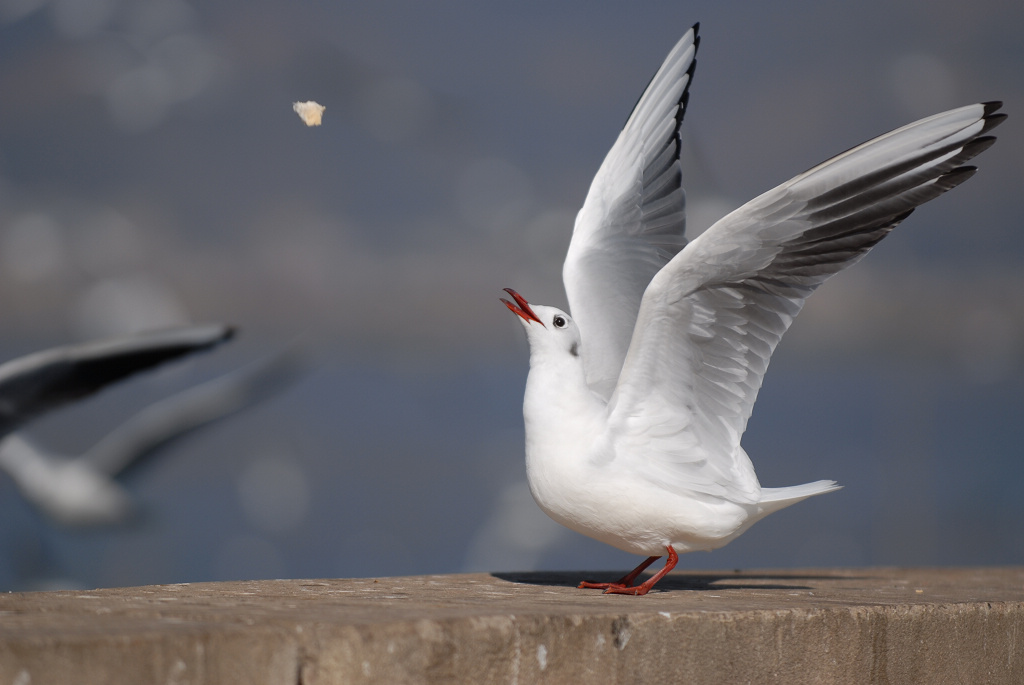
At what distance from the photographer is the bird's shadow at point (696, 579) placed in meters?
3.64

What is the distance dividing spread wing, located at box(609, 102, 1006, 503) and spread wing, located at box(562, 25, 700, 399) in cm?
68

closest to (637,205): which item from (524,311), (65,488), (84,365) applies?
(524,311)

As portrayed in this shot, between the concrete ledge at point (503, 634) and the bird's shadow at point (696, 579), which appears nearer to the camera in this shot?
the concrete ledge at point (503, 634)

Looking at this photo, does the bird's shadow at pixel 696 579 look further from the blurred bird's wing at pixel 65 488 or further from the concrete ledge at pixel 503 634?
the blurred bird's wing at pixel 65 488

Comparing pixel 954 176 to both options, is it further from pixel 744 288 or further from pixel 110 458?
pixel 110 458

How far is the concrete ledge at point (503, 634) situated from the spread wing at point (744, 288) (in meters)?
0.47

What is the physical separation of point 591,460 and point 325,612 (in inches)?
39.3

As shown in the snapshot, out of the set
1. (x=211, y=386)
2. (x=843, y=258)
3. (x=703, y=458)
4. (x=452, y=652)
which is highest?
(x=211, y=386)

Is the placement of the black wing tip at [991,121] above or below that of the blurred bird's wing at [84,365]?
below

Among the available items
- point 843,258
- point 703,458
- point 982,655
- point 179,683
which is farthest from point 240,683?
point 982,655

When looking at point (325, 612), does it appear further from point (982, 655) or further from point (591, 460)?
point (982, 655)

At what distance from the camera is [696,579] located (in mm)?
3963

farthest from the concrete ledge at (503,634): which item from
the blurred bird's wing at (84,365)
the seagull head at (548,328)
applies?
the blurred bird's wing at (84,365)

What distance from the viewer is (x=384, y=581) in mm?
3562
